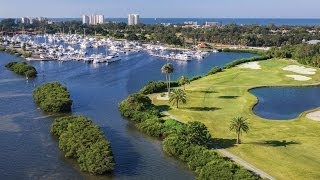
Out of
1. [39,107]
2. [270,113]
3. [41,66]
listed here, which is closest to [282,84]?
[270,113]

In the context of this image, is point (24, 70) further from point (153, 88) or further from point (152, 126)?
point (152, 126)

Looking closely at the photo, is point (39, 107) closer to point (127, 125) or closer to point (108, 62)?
point (127, 125)

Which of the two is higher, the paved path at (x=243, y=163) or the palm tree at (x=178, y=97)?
the palm tree at (x=178, y=97)

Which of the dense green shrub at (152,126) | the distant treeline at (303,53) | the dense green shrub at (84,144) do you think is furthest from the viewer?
the distant treeline at (303,53)

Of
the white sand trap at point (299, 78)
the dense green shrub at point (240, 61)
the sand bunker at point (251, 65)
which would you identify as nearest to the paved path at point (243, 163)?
the white sand trap at point (299, 78)

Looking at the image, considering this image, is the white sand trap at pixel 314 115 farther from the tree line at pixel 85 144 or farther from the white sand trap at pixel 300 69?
the white sand trap at pixel 300 69
